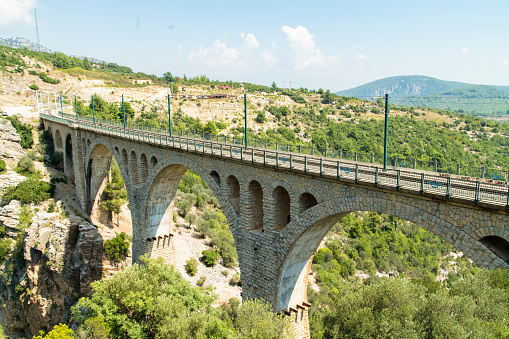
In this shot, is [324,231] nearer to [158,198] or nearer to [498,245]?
[498,245]

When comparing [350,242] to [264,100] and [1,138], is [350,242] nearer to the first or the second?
[1,138]

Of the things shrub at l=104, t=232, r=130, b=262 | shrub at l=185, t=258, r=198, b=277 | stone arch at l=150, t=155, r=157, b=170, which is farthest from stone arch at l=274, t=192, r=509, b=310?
shrub at l=104, t=232, r=130, b=262

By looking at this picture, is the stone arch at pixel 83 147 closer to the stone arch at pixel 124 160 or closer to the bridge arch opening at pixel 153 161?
the stone arch at pixel 124 160

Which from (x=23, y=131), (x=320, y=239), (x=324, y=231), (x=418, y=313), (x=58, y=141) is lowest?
(x=418, y=313)

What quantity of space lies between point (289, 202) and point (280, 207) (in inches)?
33.0

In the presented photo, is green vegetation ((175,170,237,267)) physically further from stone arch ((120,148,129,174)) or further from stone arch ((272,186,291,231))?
stone arch ((272,186,291,231))

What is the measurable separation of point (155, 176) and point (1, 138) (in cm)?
2548

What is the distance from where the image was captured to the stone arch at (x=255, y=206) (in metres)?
17.4

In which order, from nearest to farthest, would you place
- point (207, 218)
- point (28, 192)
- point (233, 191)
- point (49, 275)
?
point (233, 191)
point (49, 275)
point (28, 192)
point (207, 218)

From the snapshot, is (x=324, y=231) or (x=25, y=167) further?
(x=25, y=167)

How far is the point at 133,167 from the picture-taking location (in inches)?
1134

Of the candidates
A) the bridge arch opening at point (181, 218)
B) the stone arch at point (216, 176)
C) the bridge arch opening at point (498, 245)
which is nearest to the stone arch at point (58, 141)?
the bridge arch opening at point (181, 218)

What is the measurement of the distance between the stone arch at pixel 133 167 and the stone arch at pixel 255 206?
45.6ft

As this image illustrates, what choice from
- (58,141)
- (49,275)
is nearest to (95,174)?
(49,275)
